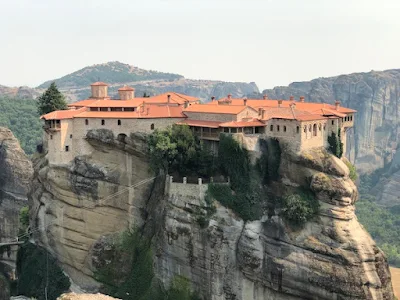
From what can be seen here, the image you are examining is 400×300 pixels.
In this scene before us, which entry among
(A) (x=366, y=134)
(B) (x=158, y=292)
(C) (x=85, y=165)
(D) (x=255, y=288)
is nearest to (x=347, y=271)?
(D) (x=255, y=288)

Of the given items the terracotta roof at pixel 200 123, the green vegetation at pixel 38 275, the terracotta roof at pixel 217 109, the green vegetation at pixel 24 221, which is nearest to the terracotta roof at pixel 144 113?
the terracotta roof at pixel 200 123

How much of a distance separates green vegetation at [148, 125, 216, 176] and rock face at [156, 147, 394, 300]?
77.1 inches

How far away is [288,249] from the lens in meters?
45.4

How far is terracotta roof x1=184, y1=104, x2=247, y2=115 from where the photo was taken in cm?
→ 4988

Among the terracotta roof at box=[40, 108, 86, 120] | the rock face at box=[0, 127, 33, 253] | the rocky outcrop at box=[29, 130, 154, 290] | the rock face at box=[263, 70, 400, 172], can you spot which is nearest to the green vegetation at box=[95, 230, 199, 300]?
the rocky outcrop at box=[29, 130, 154, 290]

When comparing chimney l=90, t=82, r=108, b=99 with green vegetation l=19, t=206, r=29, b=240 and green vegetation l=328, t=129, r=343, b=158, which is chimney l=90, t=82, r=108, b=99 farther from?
green vegetation l=328, t=129, r=343, b=158

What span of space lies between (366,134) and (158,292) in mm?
111048

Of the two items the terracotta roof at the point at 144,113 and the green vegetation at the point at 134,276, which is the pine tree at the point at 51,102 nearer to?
the terracotta roof at the point at 144,113

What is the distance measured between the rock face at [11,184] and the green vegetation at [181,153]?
34176 millimetres

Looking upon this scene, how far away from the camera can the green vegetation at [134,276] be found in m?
49.2

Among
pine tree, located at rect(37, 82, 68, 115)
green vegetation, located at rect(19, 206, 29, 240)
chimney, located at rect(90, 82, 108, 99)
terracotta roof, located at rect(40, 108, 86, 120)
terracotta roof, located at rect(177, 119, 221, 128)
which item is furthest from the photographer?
green vegetation, located at rect(19, 206, 29, 240)

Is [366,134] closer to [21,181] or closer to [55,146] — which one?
[21,181]

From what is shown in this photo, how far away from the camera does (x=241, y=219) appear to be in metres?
47.1

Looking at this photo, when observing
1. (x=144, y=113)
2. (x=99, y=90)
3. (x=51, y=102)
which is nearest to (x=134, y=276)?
(x=144, y=113)
